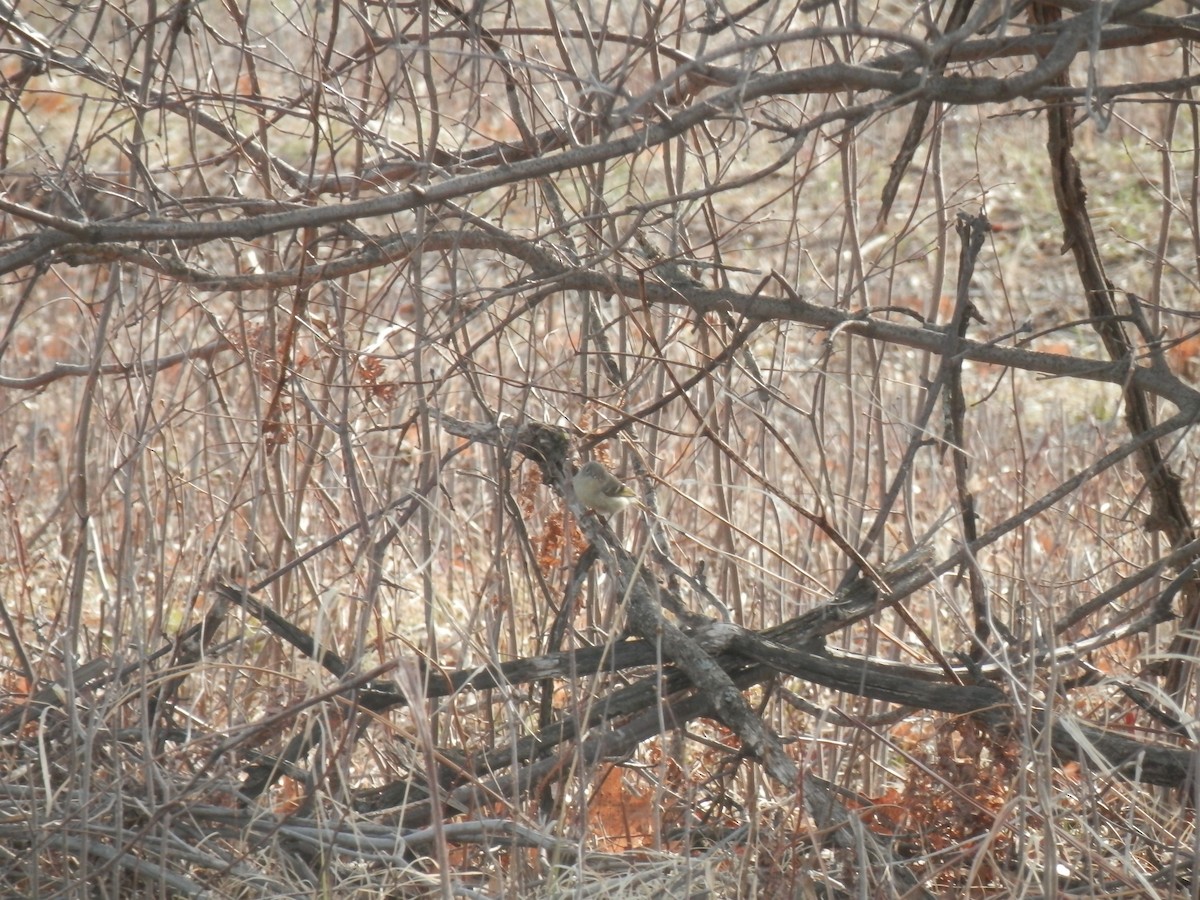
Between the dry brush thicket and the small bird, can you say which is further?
the small bird

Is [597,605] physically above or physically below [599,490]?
below

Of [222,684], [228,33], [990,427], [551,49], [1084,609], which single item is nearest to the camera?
[1084,609]

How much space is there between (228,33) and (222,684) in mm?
6468

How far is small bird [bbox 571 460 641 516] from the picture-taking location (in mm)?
2514

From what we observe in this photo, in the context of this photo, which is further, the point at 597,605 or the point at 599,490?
the point at 597,605

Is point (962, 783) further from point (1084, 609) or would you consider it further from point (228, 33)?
point (228, 33)

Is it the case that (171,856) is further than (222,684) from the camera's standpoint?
No

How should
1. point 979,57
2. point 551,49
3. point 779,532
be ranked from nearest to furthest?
point 979,57, point 779,532, point 551,49

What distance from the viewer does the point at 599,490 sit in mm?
2549

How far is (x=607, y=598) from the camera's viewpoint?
309cm

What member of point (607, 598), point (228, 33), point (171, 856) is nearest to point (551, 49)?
point (228, 33)

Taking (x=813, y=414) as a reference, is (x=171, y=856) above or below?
below

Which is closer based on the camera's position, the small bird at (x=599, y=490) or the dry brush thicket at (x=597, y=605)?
the dry brush thicket at (x=597, y=605)

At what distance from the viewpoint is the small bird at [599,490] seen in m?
2.51
